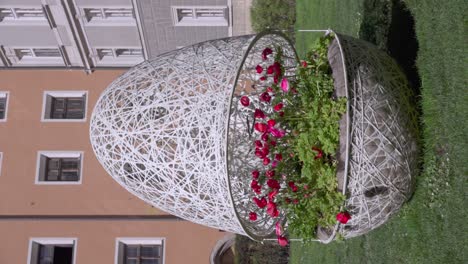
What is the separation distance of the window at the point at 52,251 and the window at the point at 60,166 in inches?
57.9

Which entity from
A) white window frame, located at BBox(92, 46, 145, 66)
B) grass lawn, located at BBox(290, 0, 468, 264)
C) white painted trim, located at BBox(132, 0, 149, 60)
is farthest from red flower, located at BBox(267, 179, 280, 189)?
white window frame, located at BBox(92, 46, 145, 66)

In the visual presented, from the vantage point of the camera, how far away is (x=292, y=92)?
4781 millimetres

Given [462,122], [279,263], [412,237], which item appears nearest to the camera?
[462,122]

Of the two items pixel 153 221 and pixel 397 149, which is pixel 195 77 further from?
pixel 153 221

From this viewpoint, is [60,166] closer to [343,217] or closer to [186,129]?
[186,129]

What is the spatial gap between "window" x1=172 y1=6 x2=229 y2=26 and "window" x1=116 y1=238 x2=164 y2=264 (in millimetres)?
5435

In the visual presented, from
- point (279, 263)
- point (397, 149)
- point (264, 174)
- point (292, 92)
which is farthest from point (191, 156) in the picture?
point (279, 263)

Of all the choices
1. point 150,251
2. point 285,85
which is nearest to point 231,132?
point 285,85

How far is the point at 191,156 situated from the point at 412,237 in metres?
2.20

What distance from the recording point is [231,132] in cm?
497

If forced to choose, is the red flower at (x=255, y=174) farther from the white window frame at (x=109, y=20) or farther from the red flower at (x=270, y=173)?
the white window frame at (x=109, y=20)

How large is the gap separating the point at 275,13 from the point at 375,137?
814 cm

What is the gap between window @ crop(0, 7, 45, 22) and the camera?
1248 cm

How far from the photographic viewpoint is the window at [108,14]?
12.4 metres
